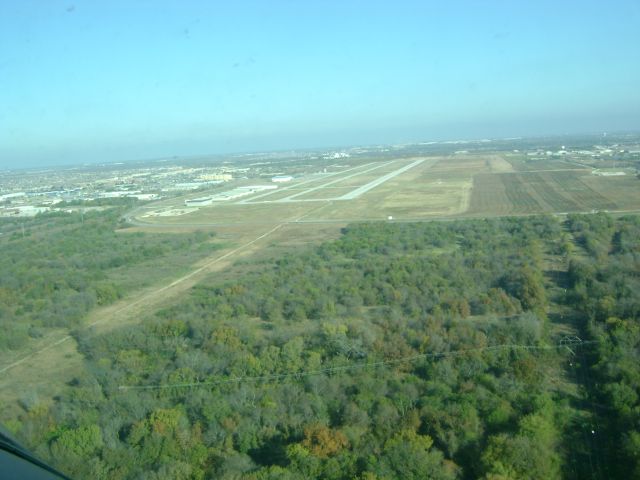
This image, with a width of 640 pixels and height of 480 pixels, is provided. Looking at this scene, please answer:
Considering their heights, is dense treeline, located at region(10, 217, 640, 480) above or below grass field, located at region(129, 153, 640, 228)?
below

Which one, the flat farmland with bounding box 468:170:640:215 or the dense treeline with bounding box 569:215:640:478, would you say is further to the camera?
the flat farmland with bounding box 468:170:640:215

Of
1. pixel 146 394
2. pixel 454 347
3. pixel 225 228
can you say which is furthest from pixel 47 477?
pixel 225 228

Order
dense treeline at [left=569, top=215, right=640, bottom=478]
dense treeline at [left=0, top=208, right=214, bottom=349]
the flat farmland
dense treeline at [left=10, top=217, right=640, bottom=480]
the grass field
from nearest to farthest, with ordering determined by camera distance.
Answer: dense treeline at [left=10, top=217, right=640, bottom=480]
dense treeline at [left=569, top=215, right=640, bottom=478]
dense treeline at [left=0, top=208, right=214, bottom=349]
the flat farmland
the grass field

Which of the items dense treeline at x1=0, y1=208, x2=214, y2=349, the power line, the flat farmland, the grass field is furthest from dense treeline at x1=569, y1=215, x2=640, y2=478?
dense treeline at x1=0, y1=208, x2=214, y2=349

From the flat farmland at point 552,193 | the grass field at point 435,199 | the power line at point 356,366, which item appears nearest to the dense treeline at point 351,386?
the power line at point 356,366

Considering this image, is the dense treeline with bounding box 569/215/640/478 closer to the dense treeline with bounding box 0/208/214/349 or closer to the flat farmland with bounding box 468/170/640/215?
the flat farmland with bounding box 468/170/640/215

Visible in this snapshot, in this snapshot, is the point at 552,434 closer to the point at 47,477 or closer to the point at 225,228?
the point at 47,477

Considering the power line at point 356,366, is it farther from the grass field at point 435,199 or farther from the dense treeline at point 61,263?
the grass field at point 435,199
